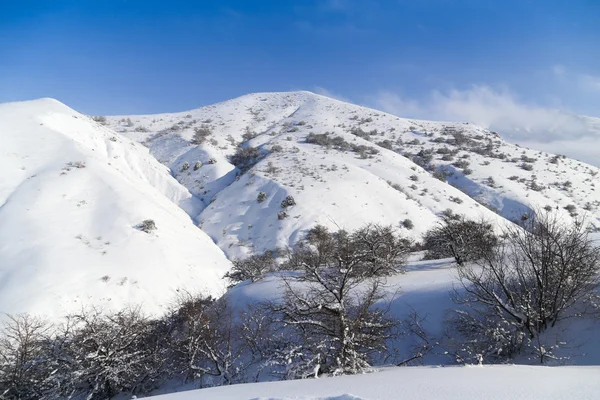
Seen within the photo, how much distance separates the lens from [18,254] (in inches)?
625

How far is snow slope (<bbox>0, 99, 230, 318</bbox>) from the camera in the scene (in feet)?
49.2

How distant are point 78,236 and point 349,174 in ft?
83.2

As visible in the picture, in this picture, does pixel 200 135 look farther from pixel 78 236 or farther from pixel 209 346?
pixel 209 346

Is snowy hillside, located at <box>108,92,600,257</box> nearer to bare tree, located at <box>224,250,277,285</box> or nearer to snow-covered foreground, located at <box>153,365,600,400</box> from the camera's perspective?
bare tree, located at <box>224,250,277,285</box>

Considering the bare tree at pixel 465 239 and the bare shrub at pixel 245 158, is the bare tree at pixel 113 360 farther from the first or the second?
the bare shrub at pixel 245 158

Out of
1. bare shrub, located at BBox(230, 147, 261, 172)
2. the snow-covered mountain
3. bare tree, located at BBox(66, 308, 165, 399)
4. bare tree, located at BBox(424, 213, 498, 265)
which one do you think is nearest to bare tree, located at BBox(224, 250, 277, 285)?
the snow-covered mountain

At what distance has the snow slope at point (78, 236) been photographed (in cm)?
1501

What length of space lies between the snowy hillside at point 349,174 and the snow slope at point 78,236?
523 centimetres

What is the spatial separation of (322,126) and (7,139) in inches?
1640

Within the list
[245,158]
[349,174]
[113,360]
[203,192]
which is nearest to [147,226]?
[113,360]

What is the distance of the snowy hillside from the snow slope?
523cm

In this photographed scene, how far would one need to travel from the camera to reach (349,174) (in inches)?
1342

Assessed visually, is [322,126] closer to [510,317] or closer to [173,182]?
[173,182]

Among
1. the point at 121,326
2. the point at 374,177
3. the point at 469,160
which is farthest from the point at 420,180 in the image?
the point at 121,326
